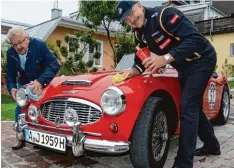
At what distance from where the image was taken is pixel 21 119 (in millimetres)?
3016

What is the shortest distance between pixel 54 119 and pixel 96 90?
52cm

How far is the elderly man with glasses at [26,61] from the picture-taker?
3.29 m

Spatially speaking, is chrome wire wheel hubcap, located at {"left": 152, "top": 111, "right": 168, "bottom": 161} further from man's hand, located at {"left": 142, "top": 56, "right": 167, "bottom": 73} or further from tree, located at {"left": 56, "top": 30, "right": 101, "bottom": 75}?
tree, located at {"left": 56, "top": 30, "right": 101, "bottom": 75}

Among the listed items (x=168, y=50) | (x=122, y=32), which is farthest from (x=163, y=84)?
(x=122, y=32)

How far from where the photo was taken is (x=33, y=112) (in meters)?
3.02

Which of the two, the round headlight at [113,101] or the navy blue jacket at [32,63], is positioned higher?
the navy blue jacket at [32,63]

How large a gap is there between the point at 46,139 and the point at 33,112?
1.41 feet

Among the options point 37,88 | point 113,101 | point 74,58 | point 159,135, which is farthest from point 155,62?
point 74,58

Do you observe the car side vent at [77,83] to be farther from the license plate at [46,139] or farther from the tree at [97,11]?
the tree at [97,11]

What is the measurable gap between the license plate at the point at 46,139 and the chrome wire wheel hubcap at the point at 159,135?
814 mm

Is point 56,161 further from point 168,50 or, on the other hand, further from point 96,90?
point 168,50

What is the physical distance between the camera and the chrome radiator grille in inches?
102

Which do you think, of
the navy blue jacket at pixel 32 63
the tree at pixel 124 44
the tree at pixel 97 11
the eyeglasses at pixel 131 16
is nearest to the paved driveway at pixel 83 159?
the navy blue jacket at pixel 32 63

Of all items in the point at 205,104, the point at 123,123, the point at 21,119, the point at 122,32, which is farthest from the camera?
the point at 122,32
